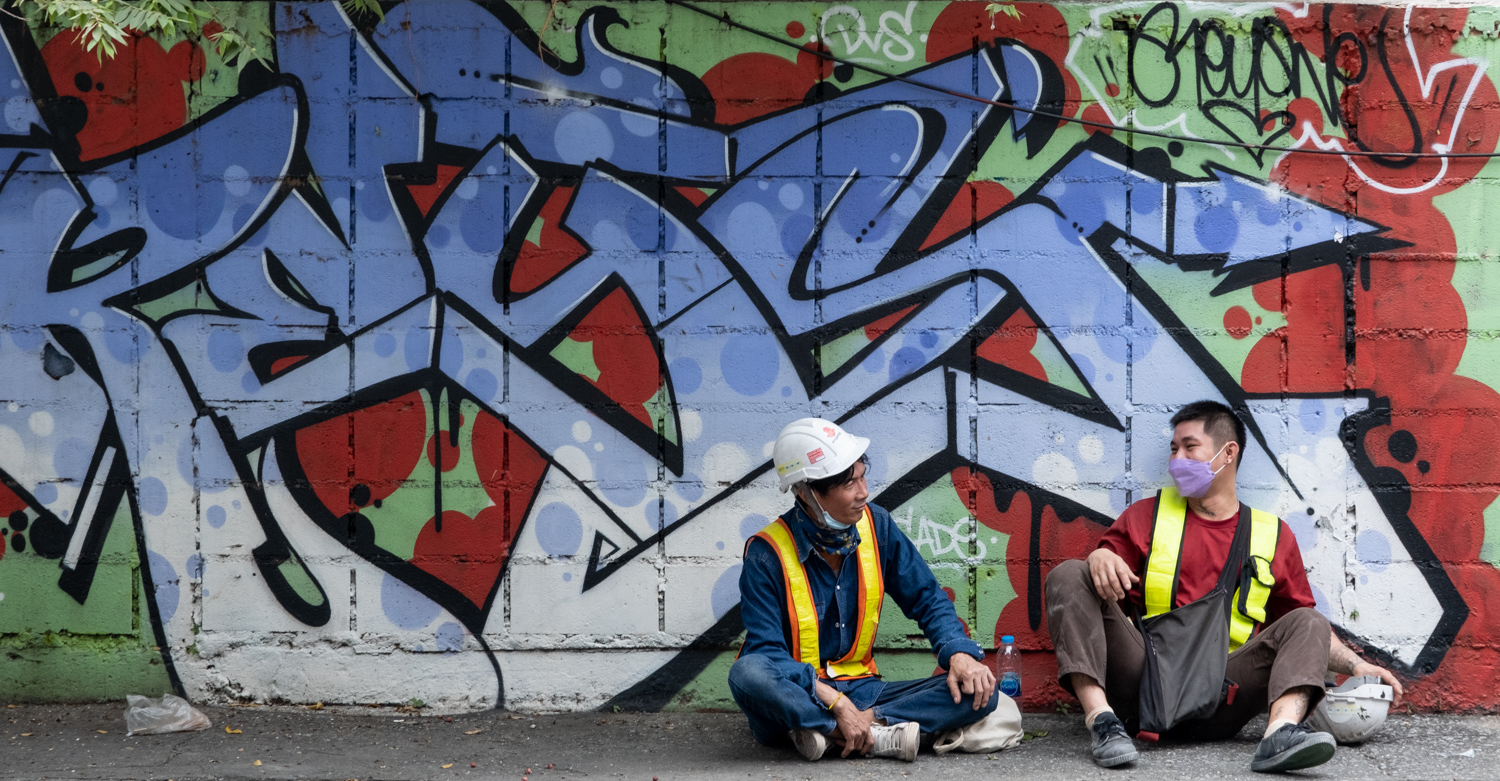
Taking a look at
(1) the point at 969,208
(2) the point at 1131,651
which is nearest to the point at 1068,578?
(2) the point at 1131,651

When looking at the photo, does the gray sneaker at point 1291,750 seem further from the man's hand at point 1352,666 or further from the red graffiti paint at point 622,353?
the red graffiti paint at point 622,353

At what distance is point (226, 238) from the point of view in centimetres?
449

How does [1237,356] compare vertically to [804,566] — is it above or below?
above

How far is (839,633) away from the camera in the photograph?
395 cm

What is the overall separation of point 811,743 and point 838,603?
1.58 feet

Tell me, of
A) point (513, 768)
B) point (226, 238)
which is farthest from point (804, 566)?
point (226, 238)

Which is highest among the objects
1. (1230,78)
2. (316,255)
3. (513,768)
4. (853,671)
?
(1230,78)

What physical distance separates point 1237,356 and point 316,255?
12.1ft

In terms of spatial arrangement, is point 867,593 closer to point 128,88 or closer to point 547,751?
point 547,751

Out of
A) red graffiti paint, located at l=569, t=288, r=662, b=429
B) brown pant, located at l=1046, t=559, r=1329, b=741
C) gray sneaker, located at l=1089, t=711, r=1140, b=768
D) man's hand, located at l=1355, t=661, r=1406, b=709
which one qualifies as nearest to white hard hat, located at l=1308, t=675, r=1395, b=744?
man's hand, located at l=1355, t=661, r=1406, b=709

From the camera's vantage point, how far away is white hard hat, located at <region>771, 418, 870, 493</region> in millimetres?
3816

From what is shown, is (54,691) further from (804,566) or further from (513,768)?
(804,566)

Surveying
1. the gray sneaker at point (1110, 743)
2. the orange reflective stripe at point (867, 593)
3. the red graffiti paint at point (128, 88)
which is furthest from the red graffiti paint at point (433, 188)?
the gray sneaker at point (1110, 743)

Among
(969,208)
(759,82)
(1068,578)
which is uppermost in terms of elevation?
(759,82)
